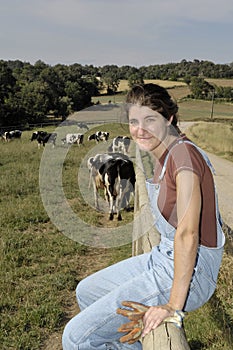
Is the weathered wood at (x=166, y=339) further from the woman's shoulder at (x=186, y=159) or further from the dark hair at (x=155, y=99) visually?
the dark hair at (x=155, y=99)

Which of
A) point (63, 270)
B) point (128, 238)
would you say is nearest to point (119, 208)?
point (128, 238)

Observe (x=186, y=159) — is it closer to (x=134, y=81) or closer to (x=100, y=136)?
(x=134, y=81)

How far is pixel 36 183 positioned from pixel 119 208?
3600 mm

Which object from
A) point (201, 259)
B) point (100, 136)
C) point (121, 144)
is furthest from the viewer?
point (100, 136)

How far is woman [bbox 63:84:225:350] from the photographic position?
1.95 metres

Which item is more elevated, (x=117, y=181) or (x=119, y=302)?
(x=119, y=302)

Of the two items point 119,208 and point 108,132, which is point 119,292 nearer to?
point 119,208

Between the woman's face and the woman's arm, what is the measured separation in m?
0.44

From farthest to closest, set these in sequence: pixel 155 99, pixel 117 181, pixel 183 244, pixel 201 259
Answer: pixel 117 181
pixel 155 99
pixel 201 259
pixel 183 244

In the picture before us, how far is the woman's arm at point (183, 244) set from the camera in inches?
75.7

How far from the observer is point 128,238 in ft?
23.3

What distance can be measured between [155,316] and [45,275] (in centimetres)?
396

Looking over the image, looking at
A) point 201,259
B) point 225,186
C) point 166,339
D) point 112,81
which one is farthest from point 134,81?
point 112,81

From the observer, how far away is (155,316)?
194 centimetres
